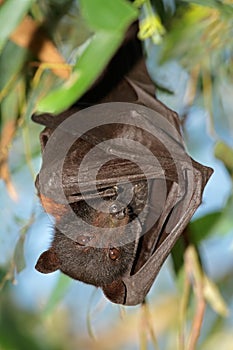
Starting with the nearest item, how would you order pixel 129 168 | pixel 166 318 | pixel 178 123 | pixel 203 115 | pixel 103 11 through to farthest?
pixel 103 11, pixel 129 168, pixel 178 123, pixel 203 115, pixel 166 318

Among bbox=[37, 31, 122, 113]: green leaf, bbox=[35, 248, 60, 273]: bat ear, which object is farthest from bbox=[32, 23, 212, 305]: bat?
bbox=[37, 31, 122, 113]: green leaf

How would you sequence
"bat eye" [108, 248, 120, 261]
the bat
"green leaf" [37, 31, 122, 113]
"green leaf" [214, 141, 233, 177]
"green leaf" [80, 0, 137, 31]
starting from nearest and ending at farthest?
"green leaf" [80, 0, 137, 31] → "green leaf" [37, 31, 122, 113] → the bat → "bat eye" [108, 248, 120, 261] → "green leaf" [214, 141, 233, 177]

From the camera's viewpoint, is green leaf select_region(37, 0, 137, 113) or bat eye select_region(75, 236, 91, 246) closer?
green leaf select_region(37, 0, 137, 113)

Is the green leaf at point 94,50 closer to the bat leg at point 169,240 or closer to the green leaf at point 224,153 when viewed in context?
the bat leg at point 169,240

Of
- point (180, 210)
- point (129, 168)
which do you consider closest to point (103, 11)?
point (129, 168)

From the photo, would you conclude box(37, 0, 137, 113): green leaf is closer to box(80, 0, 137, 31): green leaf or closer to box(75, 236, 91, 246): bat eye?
box(80, 0, 137, 31): green leaf

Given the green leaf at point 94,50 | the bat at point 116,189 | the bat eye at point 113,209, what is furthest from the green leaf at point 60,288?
the green leaf at point 94,50

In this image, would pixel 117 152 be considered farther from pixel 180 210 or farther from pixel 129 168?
pixel 180 210
